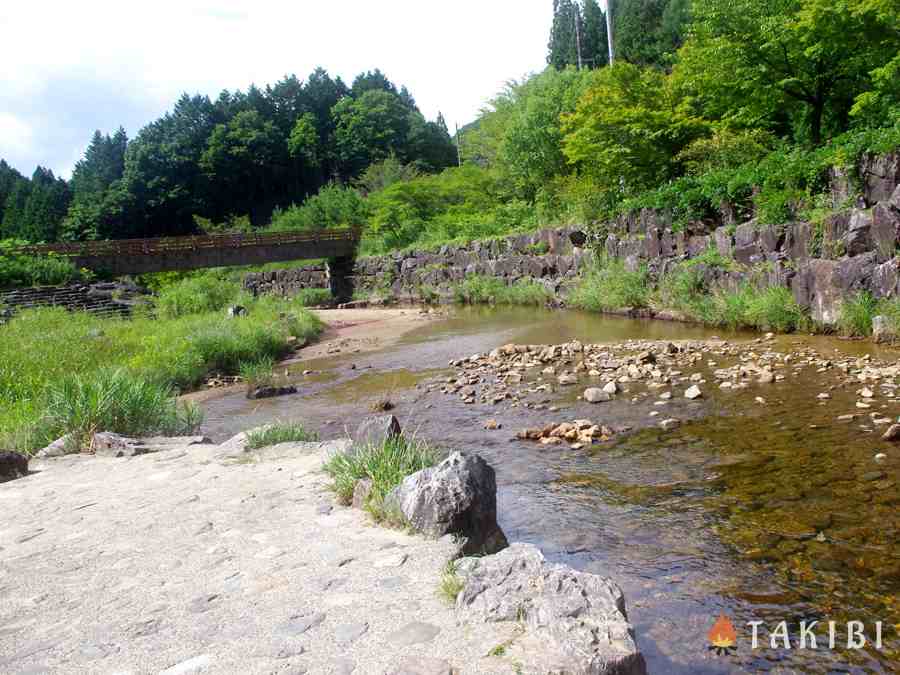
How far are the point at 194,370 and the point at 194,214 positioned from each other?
50.7 m

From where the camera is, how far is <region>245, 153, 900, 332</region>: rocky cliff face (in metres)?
11.4

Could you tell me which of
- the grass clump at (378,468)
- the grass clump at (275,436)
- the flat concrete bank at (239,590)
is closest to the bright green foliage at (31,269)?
the grass clump at (275,436)

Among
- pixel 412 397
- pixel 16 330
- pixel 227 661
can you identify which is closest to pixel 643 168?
pixel 412 397

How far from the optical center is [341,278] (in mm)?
38344

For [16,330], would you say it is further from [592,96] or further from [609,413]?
[592,96]

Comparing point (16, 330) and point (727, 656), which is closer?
point (727, 656)

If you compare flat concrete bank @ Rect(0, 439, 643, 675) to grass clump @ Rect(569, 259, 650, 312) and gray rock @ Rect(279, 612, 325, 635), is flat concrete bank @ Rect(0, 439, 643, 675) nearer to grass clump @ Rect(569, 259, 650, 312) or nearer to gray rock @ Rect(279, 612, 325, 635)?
gray rock @ Rect(279, 612, 325, 635)

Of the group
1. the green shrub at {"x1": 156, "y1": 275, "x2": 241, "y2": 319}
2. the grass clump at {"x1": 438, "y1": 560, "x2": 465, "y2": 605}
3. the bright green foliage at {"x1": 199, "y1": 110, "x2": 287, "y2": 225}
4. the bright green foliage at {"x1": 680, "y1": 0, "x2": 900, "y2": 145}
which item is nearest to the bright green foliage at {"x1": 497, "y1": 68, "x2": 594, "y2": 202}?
the bright green foliage at {"x1": 680, "y1": 0, "x2": 900, "y2": 145}

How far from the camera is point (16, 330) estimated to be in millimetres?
13000

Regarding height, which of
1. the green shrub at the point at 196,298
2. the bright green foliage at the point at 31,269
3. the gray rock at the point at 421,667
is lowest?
the gray rock at the point at 421,667

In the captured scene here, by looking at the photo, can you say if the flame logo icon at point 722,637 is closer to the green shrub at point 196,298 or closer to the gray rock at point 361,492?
the gray rock at point 361,492

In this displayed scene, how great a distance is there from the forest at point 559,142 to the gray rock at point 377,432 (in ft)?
36.1

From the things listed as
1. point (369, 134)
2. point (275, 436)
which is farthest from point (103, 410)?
→ point (369, 134)

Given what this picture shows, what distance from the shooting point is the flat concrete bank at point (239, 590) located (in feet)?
8.83
